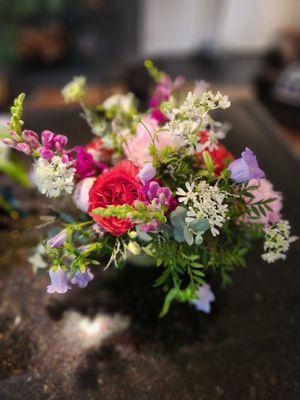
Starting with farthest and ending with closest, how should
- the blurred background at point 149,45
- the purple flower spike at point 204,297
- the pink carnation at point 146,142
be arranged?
the blurred background at point 149,45, the purple flower spike at point 204,297, the pink carnation at point 146,142

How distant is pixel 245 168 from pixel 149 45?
173 inches

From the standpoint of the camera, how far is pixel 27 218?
1100 mm

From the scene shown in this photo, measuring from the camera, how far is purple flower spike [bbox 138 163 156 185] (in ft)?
2.04

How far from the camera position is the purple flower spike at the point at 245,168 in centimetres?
60

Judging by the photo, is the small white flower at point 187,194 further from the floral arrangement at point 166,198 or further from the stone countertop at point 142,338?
the stone countertop at point 142,338

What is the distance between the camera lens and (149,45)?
454cm

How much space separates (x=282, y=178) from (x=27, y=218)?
905 millimetres

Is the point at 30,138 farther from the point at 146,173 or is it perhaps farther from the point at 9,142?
the point at 146,173

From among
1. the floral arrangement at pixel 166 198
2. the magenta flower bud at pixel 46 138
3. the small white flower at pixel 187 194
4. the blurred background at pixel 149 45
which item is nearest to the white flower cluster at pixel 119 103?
the floral arrangement at pixel 166 198

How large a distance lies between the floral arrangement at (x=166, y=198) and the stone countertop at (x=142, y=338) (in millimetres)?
163

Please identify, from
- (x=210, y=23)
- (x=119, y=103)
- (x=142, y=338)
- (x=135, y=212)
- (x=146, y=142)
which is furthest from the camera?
(x=210, y=23)

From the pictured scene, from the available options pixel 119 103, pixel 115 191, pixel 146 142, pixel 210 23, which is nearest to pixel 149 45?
pixel 210 23

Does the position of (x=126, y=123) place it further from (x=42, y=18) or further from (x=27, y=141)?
(x=42, y=18)

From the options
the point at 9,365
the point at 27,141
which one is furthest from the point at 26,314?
the point at 27,141
